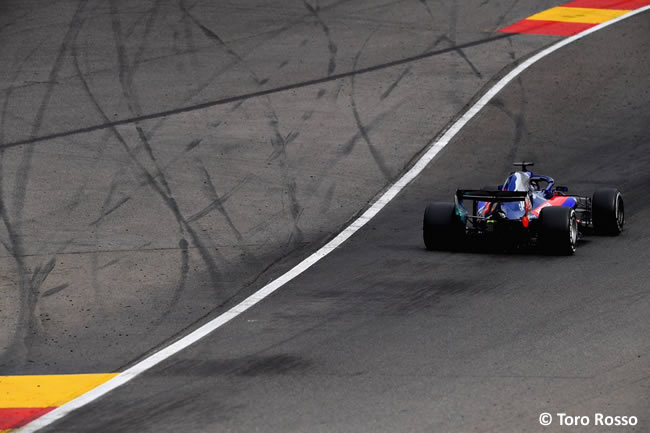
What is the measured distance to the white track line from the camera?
9234mm

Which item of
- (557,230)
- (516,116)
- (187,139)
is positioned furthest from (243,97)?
(557,230)

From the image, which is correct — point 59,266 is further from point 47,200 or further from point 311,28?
point 311,28

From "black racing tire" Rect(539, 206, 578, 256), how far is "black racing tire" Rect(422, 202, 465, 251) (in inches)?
40.5

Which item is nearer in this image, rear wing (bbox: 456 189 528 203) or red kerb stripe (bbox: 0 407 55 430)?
red kerb stripe (bbox: 0 407 55 430)

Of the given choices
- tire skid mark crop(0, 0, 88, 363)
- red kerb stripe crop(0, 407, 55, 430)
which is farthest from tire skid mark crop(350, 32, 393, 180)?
red kerb stripe crop(0, 407, 55, 430)

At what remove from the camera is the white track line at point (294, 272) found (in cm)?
923

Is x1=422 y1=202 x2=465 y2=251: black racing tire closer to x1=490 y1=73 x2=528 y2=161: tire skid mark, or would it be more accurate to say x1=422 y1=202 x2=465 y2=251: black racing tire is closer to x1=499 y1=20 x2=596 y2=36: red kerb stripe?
x1=490 y1=73 x2=528 y2=161: tire skid mark

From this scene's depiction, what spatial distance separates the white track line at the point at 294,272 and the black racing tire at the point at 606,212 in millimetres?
3247

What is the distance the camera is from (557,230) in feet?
45.2

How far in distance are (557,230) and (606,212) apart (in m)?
1.42

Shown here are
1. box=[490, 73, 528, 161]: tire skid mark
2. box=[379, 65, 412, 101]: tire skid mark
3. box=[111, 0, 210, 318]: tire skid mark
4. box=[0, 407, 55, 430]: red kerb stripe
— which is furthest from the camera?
box=[379, 65, 412, 101]: tire skid mark

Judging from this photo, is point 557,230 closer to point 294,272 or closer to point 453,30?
point 294,272

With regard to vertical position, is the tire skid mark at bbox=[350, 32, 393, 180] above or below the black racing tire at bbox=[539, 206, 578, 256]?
above

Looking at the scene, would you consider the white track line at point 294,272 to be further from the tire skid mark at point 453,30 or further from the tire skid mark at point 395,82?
the tire skid mark at point 395,82
